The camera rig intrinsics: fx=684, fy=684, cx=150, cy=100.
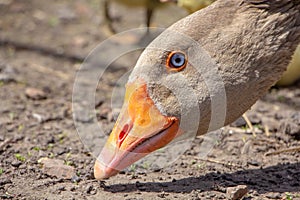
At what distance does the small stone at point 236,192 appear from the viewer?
3607 mm

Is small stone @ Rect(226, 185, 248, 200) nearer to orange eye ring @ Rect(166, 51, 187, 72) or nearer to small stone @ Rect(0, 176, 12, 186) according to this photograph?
orange eye ring @ Rect(166, 51, 187, 72)

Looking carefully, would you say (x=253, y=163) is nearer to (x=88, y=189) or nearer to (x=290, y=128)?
(x=290, y=128)

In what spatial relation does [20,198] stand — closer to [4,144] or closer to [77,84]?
[4,144]

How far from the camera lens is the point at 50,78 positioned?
598cm

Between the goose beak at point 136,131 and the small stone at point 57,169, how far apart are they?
1.21ft

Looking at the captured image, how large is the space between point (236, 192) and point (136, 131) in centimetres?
62

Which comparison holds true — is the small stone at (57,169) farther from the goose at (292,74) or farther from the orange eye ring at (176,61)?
the goose at (292,74)

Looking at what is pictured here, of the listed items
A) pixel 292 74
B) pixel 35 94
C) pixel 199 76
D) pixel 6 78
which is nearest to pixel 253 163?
pixel 199 76

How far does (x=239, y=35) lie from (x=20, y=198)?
147cm

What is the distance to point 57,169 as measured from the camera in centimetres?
399

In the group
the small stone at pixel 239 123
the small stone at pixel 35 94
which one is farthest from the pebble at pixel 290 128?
the small stone at pixel 35 94

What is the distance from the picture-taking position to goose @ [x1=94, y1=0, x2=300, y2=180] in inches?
141

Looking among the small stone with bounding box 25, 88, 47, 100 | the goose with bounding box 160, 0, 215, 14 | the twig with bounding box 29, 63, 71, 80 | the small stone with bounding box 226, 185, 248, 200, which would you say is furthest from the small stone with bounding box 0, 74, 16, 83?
the small stone with bounding box 226, 185, 248, 200

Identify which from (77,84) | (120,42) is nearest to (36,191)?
(77,84)
